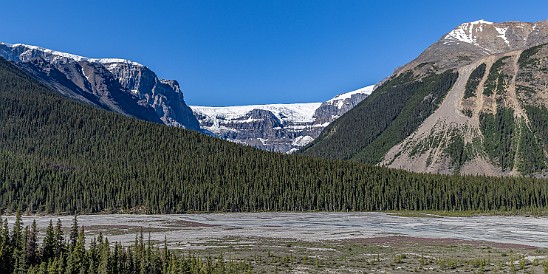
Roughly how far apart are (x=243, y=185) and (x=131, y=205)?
133ft

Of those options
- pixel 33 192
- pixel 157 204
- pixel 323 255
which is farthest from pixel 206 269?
pixel 33 192

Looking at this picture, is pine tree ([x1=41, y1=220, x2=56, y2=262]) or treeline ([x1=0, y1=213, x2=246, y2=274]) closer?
treeline ([x1=0, y1=213, x2=246, y2=274])

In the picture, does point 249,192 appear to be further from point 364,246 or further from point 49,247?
point 49,247

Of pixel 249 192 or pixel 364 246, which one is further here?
pixel 249 192

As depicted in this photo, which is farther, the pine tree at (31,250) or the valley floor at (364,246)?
the valley floor at (364,246)

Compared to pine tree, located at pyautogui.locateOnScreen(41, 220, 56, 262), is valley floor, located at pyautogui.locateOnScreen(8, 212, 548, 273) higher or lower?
lower

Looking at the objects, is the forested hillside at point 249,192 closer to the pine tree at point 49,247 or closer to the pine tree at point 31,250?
the pine tree at point 49,247

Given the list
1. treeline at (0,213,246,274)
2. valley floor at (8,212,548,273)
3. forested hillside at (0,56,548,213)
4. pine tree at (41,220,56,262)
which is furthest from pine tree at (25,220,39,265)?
forested hillside at (0,56,548,213)

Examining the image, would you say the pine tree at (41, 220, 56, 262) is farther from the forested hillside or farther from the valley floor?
the forested hillside

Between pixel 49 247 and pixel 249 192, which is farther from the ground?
pixel 49 247

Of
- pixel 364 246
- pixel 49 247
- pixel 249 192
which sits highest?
pixel 49 247

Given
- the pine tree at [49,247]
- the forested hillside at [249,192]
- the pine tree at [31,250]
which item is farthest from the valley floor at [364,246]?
the forested hillside at [249,192]

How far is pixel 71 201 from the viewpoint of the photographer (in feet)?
550

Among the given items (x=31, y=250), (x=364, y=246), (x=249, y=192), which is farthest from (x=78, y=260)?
(x=249, y=192)
